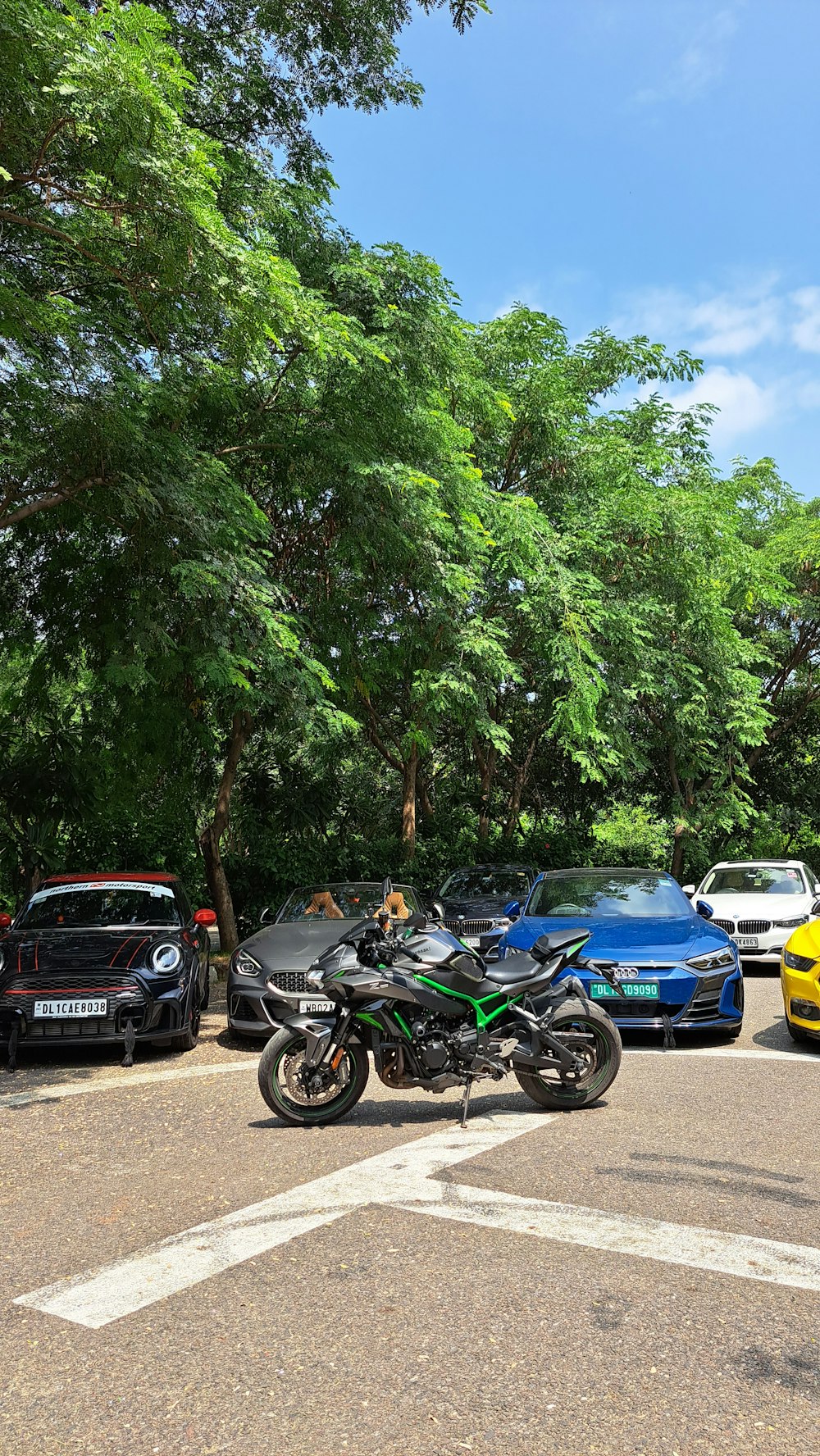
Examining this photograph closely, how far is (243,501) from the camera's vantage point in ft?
38.9

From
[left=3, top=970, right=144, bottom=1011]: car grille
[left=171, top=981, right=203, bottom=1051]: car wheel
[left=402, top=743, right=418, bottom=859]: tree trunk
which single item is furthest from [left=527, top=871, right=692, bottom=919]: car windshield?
[left=402, top=743, right=418, bottom=859]: tree trunk

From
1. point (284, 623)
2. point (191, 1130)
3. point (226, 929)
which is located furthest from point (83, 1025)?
point (226, 929)

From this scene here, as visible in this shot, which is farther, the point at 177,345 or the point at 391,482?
the point at 391,482

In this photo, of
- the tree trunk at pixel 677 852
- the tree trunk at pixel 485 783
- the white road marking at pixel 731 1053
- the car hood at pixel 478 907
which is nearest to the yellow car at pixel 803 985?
the white road marking at pixel 731 1053

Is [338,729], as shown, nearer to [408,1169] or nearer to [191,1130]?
[191,1130]

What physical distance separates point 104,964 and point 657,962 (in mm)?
4593

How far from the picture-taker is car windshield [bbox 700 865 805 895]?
52.9ft

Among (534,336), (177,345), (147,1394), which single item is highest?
(534,336)

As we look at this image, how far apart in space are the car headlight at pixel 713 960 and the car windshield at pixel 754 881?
7034 millimetres

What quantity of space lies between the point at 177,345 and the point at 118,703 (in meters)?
4.83

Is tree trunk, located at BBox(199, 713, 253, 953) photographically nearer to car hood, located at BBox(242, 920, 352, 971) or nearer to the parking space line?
car hood, located at BBox(242, 920, 352, 971)

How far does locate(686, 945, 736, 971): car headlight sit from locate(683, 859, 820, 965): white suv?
473 centimetres

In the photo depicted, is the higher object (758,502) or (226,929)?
(758,502)

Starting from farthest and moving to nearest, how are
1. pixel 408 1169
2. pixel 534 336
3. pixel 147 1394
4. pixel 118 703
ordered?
pixel 534 336
pixel 118 703
pixel 408 1169
pixel 147 1394
